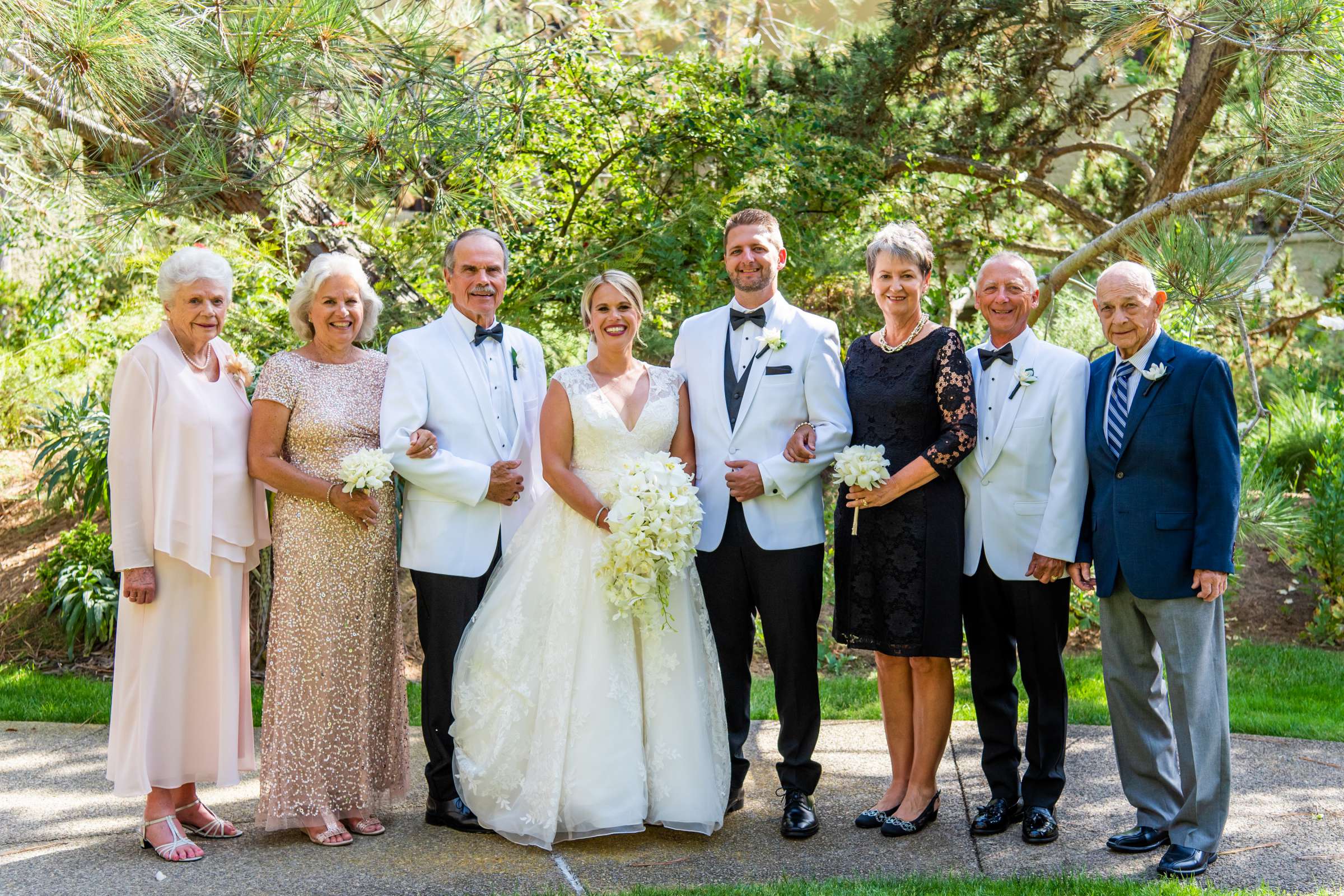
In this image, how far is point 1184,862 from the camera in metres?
3.66

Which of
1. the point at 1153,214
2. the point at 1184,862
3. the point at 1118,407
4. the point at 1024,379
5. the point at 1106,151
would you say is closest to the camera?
the point at 1184,862

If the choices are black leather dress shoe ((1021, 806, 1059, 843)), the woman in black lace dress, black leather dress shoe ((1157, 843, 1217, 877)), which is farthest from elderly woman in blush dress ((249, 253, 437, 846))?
black leather dress shoe ((1157, 843, 1217, 877))

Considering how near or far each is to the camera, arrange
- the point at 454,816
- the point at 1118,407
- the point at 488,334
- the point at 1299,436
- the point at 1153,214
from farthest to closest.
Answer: the point at 1299,436 → the point at 1153,214 → the point at 488,334 → the point at 454,816 → the point at 1118,407

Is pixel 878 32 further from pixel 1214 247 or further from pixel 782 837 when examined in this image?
pixel 782 837

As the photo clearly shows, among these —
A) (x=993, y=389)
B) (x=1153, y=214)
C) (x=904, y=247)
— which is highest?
(x=1153, y=214)

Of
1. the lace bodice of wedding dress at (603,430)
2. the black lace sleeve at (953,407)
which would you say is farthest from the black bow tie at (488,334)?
the black lace sleeve at (953,407)

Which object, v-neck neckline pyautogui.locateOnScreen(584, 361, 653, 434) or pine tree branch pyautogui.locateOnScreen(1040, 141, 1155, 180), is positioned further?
pine tree branch pyautogui.locateOnScreen(1040, 141, 1155, 180)

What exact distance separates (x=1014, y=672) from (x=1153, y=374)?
1217mm

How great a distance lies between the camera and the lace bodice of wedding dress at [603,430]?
4.18 m

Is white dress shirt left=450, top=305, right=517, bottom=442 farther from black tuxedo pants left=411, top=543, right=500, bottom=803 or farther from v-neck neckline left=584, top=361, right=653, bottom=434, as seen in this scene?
black tuxedo pants left=411, top=543, right=500, bottom=803

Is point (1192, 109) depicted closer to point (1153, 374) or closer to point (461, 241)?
point (1153, 374)

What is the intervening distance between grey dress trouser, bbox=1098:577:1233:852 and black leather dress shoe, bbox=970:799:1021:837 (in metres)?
0.42

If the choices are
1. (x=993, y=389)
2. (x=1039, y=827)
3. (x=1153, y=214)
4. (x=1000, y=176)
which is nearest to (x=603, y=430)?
(x=993, y=389)

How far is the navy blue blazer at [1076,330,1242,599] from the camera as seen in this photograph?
144 inches
